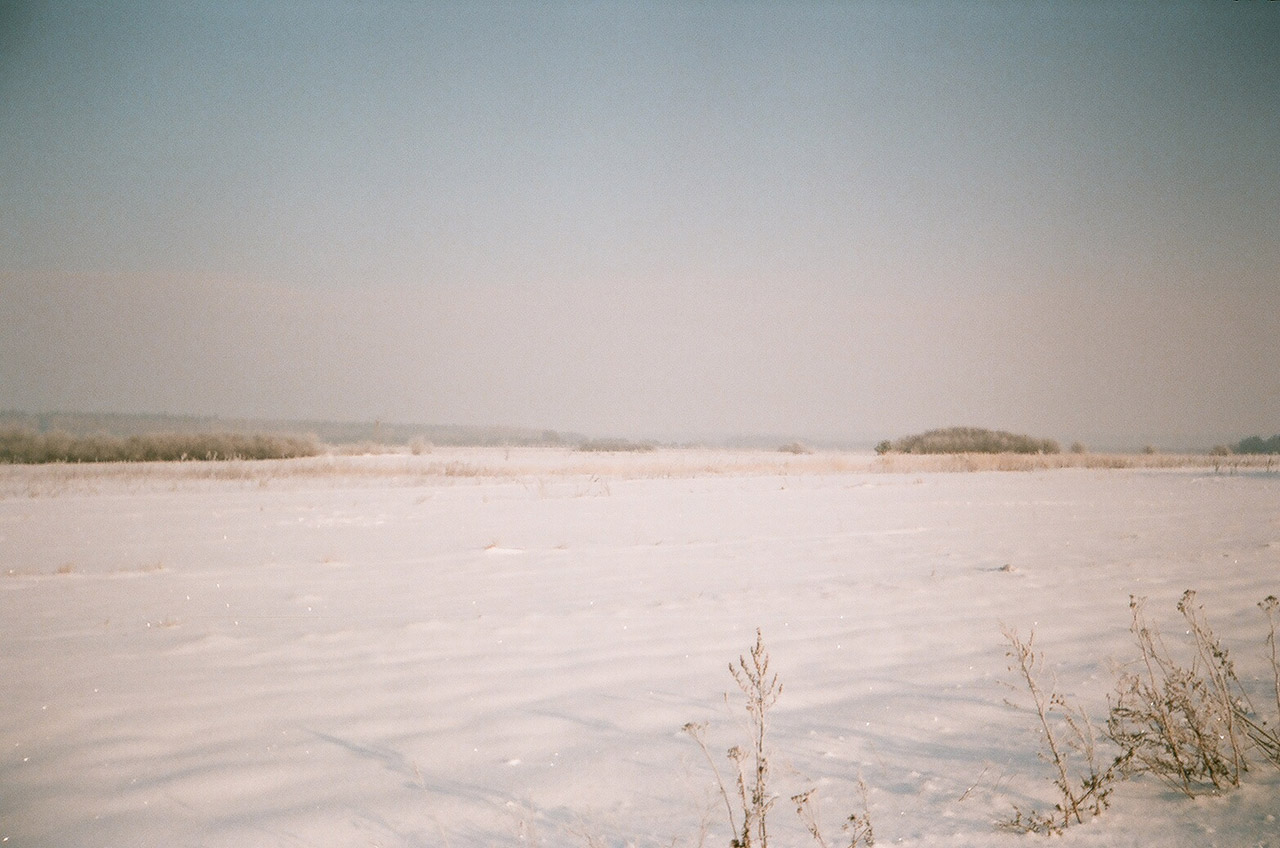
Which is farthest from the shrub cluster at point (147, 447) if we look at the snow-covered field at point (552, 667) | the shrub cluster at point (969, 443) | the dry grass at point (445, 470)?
the shrub cluster at point (969, 443)

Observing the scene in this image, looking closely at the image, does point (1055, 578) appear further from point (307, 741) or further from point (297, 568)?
point (297, 568)

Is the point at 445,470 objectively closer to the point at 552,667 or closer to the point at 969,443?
the point at 552,667

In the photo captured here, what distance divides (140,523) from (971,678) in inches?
439

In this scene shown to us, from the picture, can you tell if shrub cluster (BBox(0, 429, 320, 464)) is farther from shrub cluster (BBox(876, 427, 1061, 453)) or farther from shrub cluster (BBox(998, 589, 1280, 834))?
shrub cluster (BBox(876, 427, 1061, 453))

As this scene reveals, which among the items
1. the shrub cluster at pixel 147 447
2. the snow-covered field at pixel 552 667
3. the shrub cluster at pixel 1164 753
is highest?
the shrub cluster at pixel 147 447

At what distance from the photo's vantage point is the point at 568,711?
12.1 feet

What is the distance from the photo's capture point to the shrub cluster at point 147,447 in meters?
22.1

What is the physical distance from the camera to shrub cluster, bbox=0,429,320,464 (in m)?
22.1

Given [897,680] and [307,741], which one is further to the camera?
[897,680]

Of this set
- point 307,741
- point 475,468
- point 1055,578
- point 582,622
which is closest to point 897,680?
point 582,622

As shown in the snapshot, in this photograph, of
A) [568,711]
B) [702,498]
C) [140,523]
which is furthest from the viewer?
[702,498]

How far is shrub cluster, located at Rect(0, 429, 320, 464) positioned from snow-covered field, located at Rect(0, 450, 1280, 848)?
14761mm

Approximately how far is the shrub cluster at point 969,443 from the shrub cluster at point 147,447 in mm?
27996

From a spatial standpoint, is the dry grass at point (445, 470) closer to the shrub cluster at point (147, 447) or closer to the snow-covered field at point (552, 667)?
the shrub cluster at point (147, 447)
